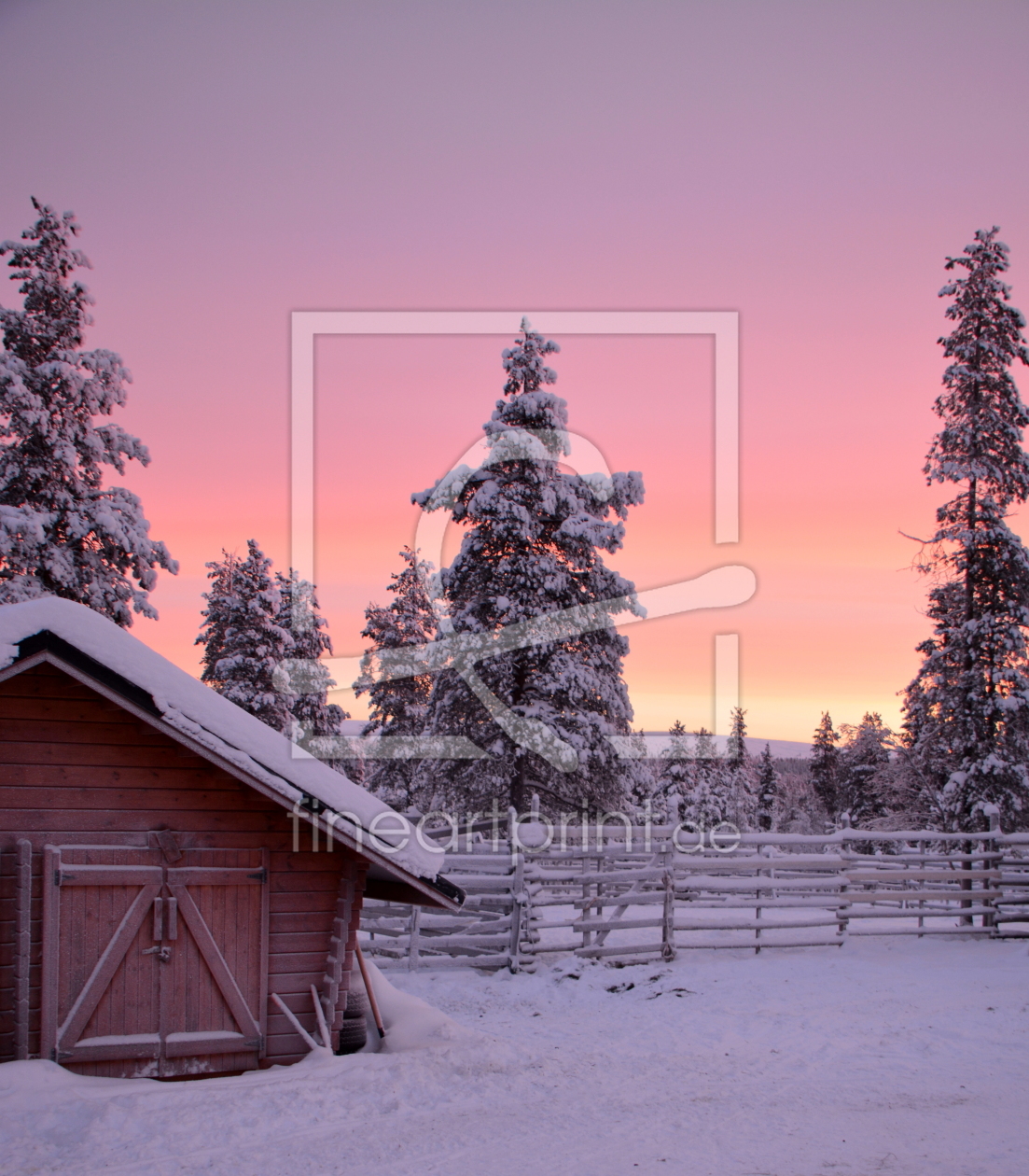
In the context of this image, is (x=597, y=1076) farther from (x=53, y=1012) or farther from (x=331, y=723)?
(x=331, y=723)

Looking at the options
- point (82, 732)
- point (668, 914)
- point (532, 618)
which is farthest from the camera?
point (532, 618)

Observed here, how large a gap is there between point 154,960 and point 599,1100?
4275mm

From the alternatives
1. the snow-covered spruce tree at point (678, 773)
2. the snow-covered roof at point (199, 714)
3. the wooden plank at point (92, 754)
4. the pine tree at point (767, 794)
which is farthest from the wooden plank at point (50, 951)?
the pine tree at point (767, 794)

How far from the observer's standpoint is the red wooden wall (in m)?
8.46

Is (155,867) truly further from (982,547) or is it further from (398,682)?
(398,682)

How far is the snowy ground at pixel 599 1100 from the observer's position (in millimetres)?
7258

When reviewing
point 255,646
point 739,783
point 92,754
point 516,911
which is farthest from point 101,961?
point 739,783

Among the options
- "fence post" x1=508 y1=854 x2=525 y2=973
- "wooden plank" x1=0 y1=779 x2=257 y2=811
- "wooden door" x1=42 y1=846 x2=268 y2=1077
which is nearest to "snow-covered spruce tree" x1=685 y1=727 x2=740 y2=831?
"fence post" x1=508 y1=854 x2=525 y2=973

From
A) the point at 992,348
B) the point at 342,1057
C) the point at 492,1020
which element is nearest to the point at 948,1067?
the point at 492,1020

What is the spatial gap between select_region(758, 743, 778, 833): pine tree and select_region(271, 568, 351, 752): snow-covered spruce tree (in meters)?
48.2

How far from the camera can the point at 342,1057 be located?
906cm

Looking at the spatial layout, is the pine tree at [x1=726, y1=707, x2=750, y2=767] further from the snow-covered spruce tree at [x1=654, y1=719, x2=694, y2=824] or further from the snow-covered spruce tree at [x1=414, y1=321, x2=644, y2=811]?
the snow-covered spruce tree at [x1=414, y1=321, x2=644, y2=811]

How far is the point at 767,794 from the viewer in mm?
76562

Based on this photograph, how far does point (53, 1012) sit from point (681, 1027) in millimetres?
7210
